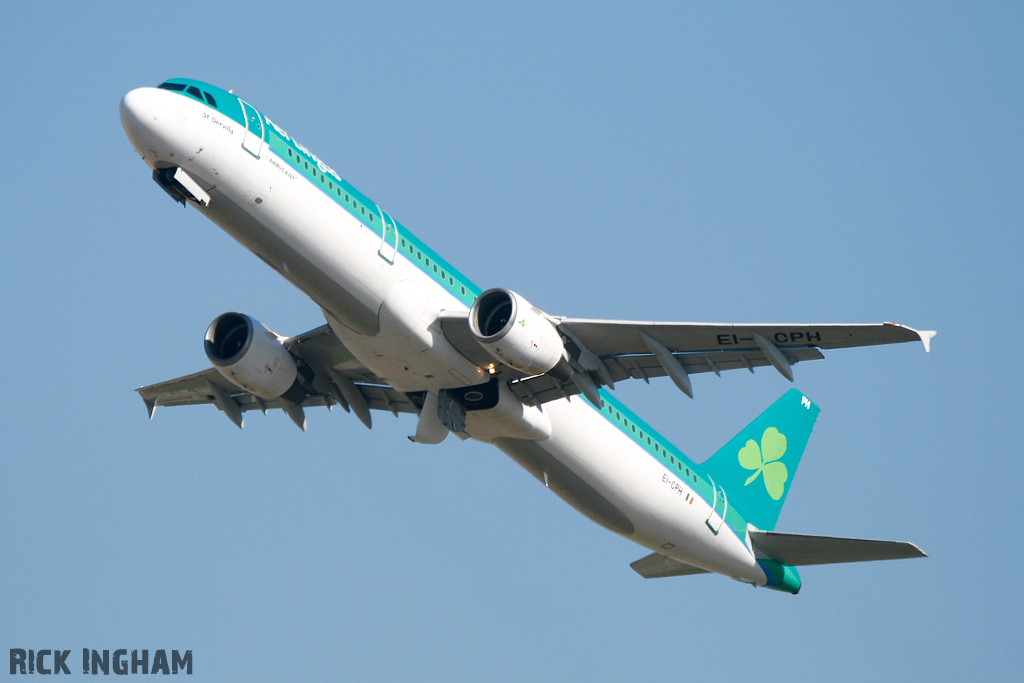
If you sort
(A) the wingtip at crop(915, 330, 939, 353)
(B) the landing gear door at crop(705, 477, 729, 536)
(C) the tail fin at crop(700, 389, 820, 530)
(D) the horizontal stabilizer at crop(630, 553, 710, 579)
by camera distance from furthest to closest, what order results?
(D) the horizontal stabilizer at crop(630, 553, 710, 579) → (C) the tail fin at crop(700, 389, 820, 530) → (B) the landing gear door at crop(705, 477, 729, 536) → (A) the wingtip at crop(915, 330, 939, 353)

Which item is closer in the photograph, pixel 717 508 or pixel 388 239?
pixel 388 239

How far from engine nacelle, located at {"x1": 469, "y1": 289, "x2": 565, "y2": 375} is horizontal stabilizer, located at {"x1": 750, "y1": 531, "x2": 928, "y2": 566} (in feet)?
33.7

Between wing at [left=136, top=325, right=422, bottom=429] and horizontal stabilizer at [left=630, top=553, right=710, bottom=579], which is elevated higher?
wing at [left=136, top=325, right=422, bottom=429]

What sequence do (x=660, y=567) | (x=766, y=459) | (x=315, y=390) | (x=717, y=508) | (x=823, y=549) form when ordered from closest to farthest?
(x=315, y=390)
(x=823, y=549)
(x=717, y=508)
(x=660, y=567)
(x=766, y=459)

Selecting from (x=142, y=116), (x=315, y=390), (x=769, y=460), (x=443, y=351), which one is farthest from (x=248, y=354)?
(x=769, y=460)

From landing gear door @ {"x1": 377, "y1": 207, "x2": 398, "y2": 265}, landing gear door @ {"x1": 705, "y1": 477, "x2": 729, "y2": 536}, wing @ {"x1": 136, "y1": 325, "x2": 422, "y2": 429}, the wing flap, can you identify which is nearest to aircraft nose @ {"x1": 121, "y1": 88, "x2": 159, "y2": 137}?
landing gear door @ {"x1": 377, "y1": 207, "x2": 398, "y2": 265}

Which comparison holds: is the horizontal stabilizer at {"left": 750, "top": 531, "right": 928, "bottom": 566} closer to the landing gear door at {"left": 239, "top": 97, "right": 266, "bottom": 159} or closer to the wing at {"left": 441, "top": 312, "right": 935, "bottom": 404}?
the wing at {"left": 441, "top": 312, "right": 935, "bottom": 404}

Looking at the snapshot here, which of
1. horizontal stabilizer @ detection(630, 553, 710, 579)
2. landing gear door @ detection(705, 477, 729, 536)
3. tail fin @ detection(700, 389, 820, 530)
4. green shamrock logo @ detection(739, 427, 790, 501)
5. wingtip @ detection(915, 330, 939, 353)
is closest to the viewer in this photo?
wingtip @ detection(915, 330, 939, 353)

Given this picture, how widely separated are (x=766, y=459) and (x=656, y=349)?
10610 mm

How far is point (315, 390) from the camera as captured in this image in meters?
29.2

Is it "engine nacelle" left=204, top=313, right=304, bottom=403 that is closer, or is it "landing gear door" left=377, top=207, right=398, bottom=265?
"landing gear door" left=377, top=207, right=398, bottom=265

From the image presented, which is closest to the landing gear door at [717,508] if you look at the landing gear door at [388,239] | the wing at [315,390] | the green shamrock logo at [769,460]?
the green shamrock logo at [769,460]

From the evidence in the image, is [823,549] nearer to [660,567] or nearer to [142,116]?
[660,567]

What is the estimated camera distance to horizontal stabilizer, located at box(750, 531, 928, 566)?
2838 centimetres
